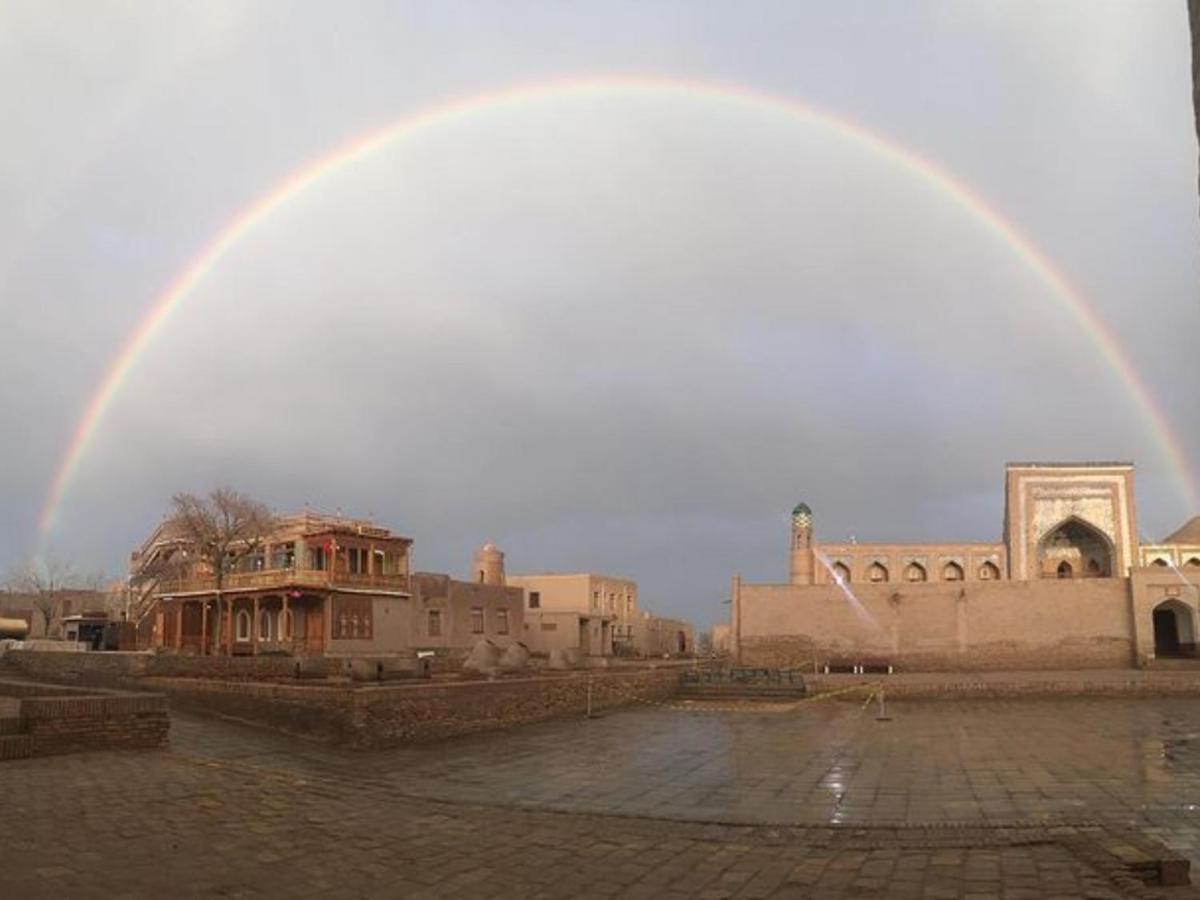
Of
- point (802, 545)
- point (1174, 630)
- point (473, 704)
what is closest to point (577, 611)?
point (802, 545)

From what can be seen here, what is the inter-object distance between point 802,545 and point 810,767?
44028 mm

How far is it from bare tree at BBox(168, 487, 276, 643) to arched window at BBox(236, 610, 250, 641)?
1.02 meters

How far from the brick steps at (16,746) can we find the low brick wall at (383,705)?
5.50 metres

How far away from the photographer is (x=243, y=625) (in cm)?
4519

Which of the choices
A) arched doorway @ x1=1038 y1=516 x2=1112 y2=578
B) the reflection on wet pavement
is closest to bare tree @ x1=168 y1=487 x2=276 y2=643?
the reflection on wet pavement

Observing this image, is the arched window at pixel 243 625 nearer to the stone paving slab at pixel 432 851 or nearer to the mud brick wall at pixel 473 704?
the mud brick wall at pixel 473 704

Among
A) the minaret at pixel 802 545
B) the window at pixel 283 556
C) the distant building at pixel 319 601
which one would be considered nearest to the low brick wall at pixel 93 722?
the distant building at pixel 319 601

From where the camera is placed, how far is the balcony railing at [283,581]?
132 ft

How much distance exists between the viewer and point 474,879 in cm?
722

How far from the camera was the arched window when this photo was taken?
147ft

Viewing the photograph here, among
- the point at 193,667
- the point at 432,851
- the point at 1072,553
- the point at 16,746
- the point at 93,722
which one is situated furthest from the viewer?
the point at 1072,553

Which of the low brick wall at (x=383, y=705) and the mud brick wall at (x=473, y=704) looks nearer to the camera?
the low brick wall at (x=383, y=705)

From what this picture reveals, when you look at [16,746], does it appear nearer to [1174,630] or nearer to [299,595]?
[299,595]

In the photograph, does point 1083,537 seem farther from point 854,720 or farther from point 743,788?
point 743,788
